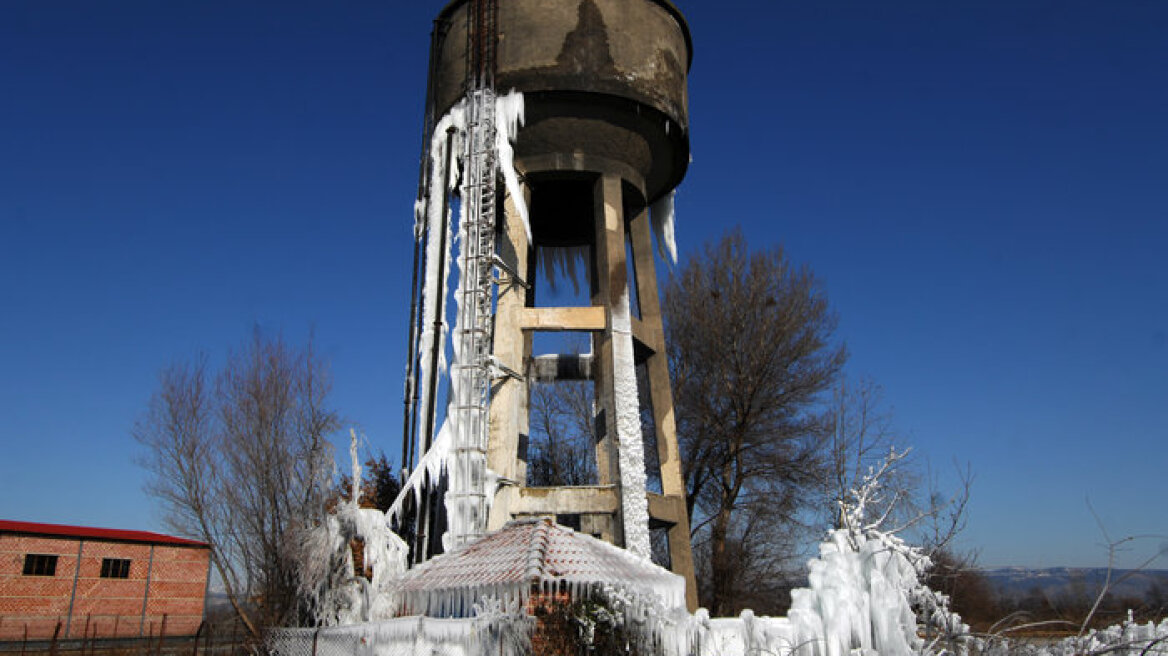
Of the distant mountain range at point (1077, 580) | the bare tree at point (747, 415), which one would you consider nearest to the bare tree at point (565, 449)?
the bare tree at point (747, 415)

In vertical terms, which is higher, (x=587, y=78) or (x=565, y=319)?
(x=587, y=78)

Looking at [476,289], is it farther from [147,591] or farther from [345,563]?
[147,591]

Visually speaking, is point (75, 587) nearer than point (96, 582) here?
Yes

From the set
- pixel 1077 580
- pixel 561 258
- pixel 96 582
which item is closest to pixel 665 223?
pixel 561 258

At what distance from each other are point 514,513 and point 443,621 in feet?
15.3

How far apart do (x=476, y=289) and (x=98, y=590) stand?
631 inches

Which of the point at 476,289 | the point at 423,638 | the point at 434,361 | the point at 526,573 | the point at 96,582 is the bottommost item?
the point at 423,638

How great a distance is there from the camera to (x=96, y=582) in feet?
71.3

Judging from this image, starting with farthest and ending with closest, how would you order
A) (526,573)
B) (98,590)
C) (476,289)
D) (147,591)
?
(147,591) < (98,590) < (476,289) < (526,573)

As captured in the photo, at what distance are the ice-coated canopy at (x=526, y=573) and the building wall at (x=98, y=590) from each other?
574 inches

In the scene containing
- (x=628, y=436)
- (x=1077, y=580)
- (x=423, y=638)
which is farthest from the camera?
(x=628, y=436)

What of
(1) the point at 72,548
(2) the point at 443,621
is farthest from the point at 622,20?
(1) the point at 72,548

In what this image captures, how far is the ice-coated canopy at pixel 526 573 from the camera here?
7.66 m

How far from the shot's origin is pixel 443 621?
7.17 metres
